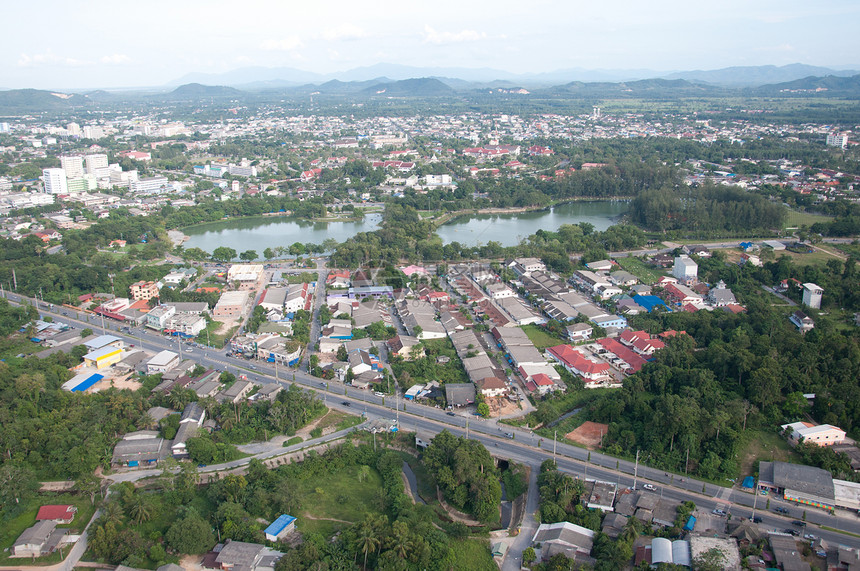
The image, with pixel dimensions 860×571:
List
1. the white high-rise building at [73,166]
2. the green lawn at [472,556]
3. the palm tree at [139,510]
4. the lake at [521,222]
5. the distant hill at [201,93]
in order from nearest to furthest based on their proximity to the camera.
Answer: the green lawn at [472,556], the palm tree at [139,510], the lake at [521,222], the white high-rise building at [73,166], the distant hill at [201,93]

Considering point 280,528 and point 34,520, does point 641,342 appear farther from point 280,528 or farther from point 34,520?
point 34,520

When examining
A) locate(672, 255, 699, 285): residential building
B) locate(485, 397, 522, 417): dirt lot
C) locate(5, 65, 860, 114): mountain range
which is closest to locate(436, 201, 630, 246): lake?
locate(672, 255, 699, 285): residential building

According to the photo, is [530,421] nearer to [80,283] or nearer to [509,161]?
[80,283]

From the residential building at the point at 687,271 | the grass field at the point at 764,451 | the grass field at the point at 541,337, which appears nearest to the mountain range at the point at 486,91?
the residential building at the point at 687,271

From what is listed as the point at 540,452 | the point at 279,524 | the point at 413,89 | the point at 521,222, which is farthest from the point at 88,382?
the point at 413,89

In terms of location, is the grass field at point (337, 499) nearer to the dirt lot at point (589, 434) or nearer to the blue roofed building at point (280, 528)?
the blue roofed building at point (280, 528)

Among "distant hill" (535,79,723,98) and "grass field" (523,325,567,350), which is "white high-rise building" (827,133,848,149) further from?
"distant hill" (535,79,723,98)
